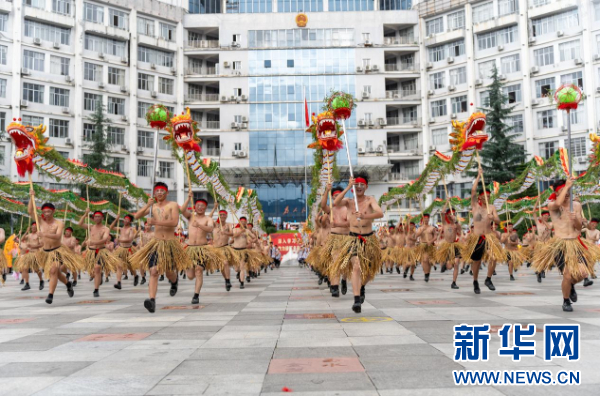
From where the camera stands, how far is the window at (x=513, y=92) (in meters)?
44.3

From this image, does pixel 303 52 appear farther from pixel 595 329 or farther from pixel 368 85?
pixel 595 329

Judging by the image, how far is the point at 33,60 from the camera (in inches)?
1631

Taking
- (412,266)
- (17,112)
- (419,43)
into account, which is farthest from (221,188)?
(419,43)

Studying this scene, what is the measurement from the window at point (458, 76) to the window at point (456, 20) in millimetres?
3720

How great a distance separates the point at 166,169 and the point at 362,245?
42000 millimetres

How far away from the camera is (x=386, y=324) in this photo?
595 centimetres

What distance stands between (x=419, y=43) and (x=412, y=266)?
39305 millimetres

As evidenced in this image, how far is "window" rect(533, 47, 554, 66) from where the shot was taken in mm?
42344

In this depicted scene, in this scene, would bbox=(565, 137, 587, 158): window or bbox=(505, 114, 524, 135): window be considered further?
bbox=(505, 114, 524, 135): window

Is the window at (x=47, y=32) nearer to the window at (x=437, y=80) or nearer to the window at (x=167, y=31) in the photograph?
the window at (x=167, y=31)

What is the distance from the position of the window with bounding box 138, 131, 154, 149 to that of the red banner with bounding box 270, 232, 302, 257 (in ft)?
58.4

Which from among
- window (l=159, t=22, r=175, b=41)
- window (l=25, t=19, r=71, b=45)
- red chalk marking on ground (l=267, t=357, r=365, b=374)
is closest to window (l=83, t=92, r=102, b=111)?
window (l=25, t=19, r=71, b=45)

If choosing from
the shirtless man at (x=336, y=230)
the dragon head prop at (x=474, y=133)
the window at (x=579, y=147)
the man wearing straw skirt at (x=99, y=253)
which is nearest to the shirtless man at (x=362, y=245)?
the shirtless man at (x=336, y=230)

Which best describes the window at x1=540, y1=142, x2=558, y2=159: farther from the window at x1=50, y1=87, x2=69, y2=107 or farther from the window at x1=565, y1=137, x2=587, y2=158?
the window at x1=50, y1=87, x2=69, y2=107
